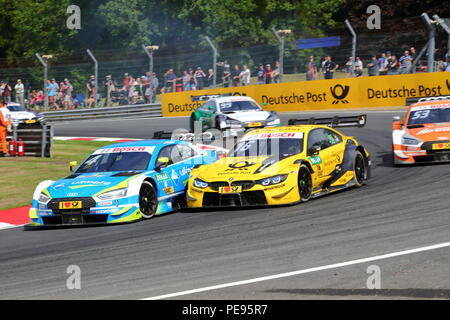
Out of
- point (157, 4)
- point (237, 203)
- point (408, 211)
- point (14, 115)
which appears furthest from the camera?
point (157, 4)

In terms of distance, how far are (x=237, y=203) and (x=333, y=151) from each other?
2.26m

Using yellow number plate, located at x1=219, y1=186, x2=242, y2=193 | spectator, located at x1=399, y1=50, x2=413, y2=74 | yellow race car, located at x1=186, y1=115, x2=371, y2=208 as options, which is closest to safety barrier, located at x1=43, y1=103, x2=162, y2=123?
spectator, located at x1=399, y1=50, x2=413, y2=74

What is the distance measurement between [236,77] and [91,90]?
7344mm

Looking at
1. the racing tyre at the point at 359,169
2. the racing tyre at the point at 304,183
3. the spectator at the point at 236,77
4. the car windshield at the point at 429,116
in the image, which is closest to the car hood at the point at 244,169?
the racing tyre at the point at 304,183

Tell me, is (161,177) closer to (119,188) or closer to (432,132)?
(119,188)

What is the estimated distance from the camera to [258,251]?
948 cm

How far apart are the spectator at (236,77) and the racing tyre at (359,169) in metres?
19.5

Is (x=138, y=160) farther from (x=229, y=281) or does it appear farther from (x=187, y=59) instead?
(x=187, y=59)

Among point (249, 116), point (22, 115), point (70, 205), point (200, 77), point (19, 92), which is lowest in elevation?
point (22, 115)

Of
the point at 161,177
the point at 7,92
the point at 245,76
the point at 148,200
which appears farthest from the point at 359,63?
the point at 148,200

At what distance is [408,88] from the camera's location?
2866 cm

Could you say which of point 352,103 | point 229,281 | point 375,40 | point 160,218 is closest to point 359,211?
point 160,218

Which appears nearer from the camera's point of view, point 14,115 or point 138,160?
point 138,160

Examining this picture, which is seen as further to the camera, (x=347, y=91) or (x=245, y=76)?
(x=245, y=76)
